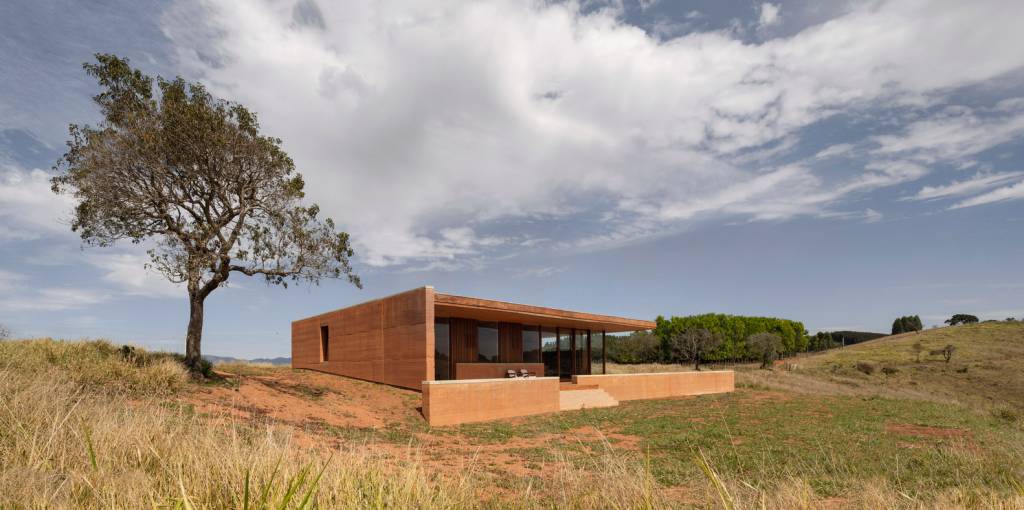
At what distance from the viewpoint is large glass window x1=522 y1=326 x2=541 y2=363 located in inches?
1001

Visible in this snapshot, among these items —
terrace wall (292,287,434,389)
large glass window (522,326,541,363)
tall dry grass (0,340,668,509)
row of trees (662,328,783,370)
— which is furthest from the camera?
row of trees (662,328,783,370)

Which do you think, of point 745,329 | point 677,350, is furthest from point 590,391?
point 745,329

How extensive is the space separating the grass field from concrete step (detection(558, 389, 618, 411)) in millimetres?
725

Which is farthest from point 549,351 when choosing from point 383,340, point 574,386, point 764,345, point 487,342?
point 764,345

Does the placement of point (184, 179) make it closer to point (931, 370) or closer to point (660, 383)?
point (660, 383)

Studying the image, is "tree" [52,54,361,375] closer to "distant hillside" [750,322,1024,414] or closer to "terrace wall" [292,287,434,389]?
"terrace wall" [292,287,434,389]

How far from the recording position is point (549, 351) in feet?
90.1

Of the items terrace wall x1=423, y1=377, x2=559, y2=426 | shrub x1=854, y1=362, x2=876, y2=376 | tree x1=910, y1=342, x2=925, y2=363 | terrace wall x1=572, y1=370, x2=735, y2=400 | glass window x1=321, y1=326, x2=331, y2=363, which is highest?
glass window x1=321, y1=326, x2=331, y2=363

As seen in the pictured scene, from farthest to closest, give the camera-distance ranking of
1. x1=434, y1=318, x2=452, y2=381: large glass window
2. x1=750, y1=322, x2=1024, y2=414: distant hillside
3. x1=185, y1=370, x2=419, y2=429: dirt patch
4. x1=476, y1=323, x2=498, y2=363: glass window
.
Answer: x1=750, y1=322, x2=1024, y2=414: distant hillside, x1=476, y1=323, x2=498, y2=363: glass window, x1=434, y1=318, x2=452, y2=381: large glass window, x1=185, y1=370, x2=419, y2=429: dirt patch

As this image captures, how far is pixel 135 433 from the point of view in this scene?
19.5 feet

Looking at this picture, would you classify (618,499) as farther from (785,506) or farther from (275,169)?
(275,169)

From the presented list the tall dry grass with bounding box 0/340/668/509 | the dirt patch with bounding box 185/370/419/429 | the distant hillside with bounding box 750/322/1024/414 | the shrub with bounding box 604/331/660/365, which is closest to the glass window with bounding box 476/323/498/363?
the dirt patch with bounding box 185/370/419/429

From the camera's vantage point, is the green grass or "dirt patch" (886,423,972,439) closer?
the green grass

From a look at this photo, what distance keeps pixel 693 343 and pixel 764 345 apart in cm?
681
